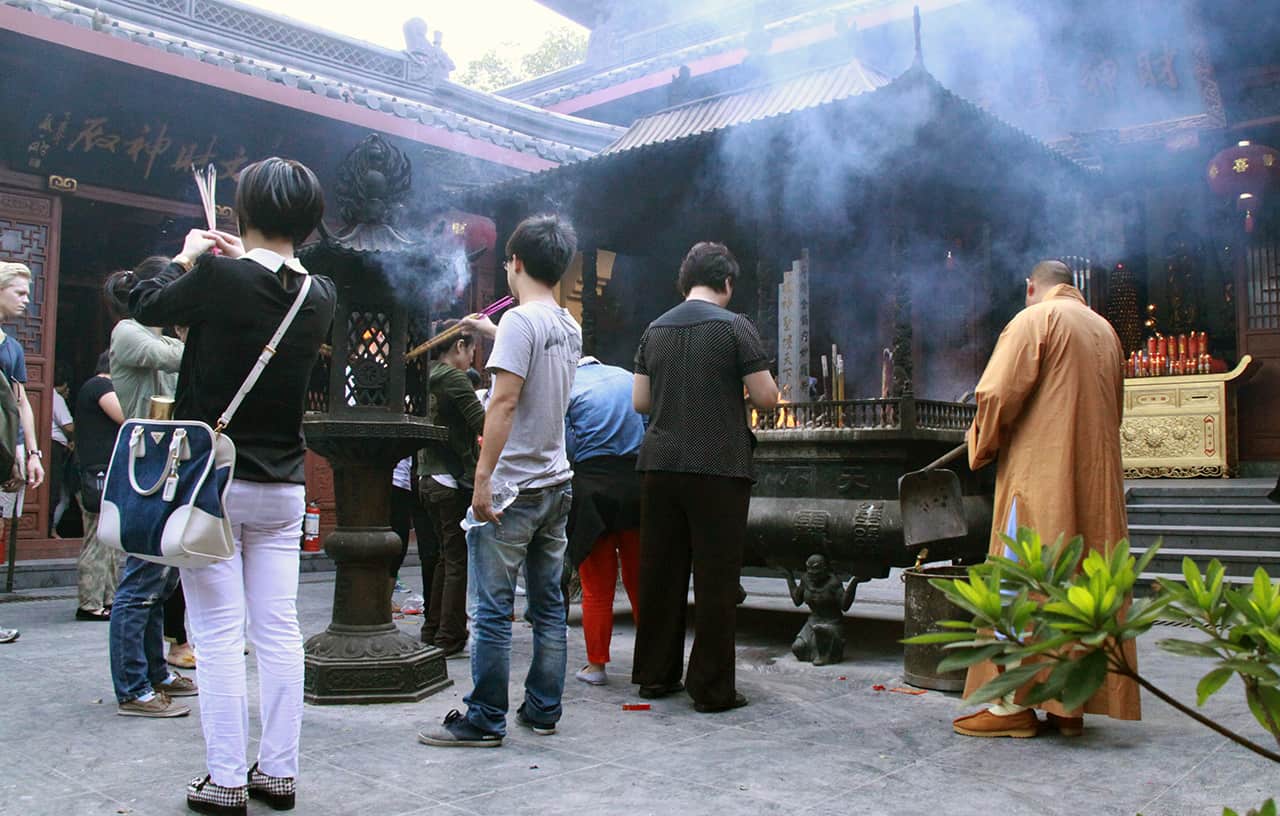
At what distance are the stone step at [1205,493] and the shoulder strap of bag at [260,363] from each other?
8142mm

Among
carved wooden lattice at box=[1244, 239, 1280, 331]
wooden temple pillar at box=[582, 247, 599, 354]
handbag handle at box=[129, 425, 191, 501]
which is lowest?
handbag handle at box=[129, 425, 191, 501]

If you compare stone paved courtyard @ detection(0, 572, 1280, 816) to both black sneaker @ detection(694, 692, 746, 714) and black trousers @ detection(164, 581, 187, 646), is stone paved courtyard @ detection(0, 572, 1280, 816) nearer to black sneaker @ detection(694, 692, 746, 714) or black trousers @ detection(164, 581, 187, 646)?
black sneaker @ detection(694, 692, 746, 714)

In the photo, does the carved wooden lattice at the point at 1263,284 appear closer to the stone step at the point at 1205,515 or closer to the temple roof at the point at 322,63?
the stone step at the point at 1205,515

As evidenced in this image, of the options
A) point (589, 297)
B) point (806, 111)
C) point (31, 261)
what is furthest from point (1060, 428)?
point (31, 261)

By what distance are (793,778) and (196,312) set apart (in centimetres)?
219

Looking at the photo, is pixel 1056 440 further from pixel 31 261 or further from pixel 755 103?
pixel 31 261

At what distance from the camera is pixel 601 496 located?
465 cm

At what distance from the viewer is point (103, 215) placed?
1109 centimetres

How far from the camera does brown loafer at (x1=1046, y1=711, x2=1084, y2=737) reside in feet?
12.0

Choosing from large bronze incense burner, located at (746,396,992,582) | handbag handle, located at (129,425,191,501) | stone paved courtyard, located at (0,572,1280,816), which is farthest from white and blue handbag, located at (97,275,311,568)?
large bronze incense burner, located at (746,396,992,582)

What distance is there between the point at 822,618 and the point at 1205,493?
5.62 m

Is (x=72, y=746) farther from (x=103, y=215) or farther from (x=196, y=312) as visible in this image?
(x=103, y=215)

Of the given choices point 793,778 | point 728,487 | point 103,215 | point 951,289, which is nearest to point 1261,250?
point 951,289

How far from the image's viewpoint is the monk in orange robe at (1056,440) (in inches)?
146
